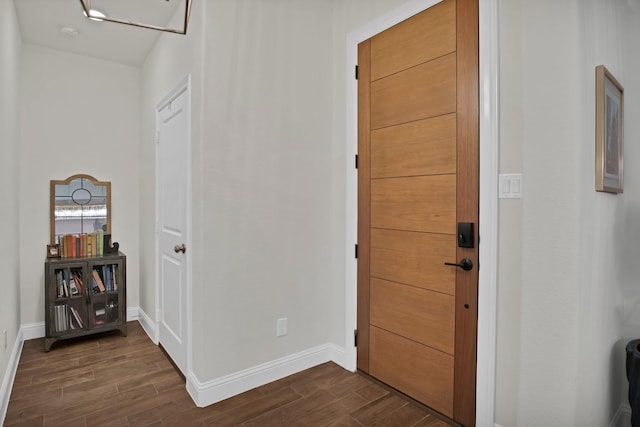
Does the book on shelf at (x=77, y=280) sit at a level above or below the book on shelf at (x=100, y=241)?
below

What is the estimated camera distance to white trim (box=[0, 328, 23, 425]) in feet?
6.65

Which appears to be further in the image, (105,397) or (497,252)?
(105,397)

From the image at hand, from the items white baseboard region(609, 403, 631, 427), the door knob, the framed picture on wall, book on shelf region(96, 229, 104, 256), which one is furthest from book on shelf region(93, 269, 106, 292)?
white baseboard region(609, 403, 631, 427)

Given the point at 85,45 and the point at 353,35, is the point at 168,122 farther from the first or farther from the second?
the point at 353,35

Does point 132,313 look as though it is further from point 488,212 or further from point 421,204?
point 488,212

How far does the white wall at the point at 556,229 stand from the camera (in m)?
1.49

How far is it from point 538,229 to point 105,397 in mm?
2646

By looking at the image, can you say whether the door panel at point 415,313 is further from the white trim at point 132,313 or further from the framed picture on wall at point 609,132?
the white trim at point 132,313

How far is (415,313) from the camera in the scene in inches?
85.2

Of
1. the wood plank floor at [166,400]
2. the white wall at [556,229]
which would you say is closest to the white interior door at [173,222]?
the wood plank floor at [166,400]

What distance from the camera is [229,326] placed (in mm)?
2275

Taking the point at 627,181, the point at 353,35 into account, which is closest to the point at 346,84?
the point at 353,35

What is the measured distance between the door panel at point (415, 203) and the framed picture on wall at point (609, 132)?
64 cm

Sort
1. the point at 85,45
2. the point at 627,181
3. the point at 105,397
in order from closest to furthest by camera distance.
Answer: the point at 627,181 < the point at 105,397 < the point at 85,45
